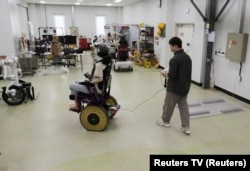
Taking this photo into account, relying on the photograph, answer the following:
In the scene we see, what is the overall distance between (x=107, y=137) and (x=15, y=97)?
2755mm

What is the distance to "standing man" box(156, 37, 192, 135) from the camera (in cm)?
313

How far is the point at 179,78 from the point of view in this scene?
10.5ft

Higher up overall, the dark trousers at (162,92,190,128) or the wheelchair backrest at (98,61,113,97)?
the wheelchair backrest at (98,61,113,97)

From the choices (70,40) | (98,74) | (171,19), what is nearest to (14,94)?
(98,74)

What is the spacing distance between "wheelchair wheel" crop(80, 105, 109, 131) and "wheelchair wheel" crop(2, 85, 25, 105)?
2135mm

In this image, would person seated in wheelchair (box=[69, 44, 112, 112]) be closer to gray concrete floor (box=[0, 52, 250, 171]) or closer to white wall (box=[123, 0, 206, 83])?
gray concrete floor (box=[0, 52, 250, 171])

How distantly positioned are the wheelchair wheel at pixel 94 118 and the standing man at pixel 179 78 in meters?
1.04

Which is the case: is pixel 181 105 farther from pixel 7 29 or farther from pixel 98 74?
pixel 7 29

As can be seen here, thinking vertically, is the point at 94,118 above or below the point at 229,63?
below

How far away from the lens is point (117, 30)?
12.7 meters

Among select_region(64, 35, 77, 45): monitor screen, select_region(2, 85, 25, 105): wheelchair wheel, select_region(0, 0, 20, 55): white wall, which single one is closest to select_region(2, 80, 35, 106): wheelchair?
select_region(2, 85, 25, 105): wheelchair wheel

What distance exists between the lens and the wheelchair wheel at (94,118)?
3510 mm

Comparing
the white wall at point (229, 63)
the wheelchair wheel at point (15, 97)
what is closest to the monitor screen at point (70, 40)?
the wheelchair wheel at point (15, 97)

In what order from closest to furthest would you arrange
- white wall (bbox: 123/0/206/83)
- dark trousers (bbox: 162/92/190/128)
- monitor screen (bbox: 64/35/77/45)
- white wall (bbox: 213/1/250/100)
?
dark trousers (bbox: 162/92/190/128) → white wall (bbox: 213/1/250/100) → white wall (bbox: 123/0/206/83) → monitor screen (bbox: 64/35/77/45)
